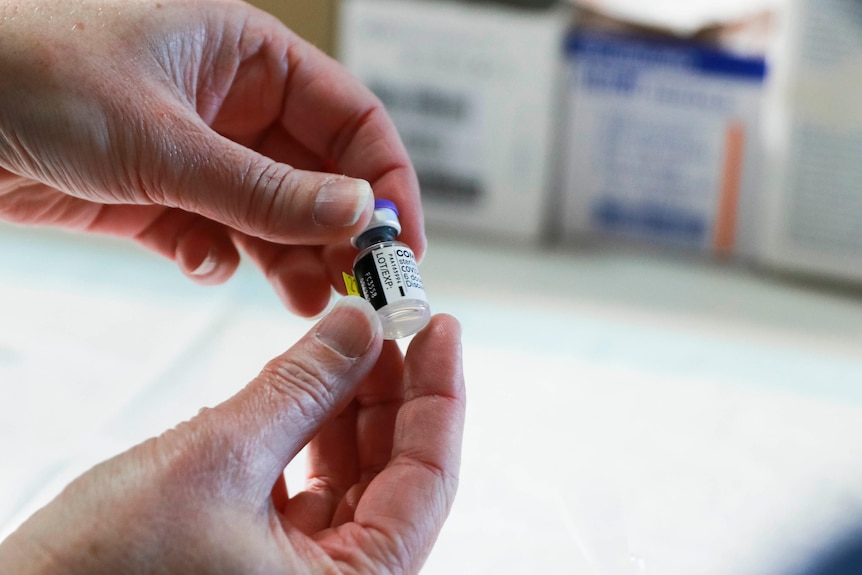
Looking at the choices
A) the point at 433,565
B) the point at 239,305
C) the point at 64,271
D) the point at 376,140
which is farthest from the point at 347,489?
the point at 64,271

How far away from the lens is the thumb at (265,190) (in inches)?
25.7

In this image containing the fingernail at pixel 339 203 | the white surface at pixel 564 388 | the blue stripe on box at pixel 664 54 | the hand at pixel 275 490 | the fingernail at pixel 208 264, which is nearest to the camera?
the hand at pixel 275 490

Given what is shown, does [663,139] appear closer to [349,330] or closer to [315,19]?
[315,19]

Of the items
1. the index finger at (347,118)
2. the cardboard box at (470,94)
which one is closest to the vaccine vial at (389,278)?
the index finger at (347,118)

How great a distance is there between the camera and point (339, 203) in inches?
25.7

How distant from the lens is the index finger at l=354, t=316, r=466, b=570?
0.60 metres

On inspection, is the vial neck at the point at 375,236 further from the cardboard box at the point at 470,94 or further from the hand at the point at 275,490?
the cardboard box at the point at 470,94

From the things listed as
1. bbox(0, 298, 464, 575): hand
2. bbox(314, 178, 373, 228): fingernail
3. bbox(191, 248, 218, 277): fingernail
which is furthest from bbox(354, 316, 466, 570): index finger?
bbox(191, 248, 218, 277): fingernail

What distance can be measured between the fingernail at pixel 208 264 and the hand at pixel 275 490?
270mm

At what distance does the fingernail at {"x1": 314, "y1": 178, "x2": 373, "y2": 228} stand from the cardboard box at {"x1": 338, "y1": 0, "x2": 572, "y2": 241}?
551mm

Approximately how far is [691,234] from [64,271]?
2.56 ft

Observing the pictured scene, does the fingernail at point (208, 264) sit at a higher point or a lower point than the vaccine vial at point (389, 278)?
lower

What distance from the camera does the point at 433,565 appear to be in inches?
29.1

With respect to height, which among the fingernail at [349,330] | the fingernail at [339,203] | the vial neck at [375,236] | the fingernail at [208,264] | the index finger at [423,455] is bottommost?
the index finger at [423,455]
